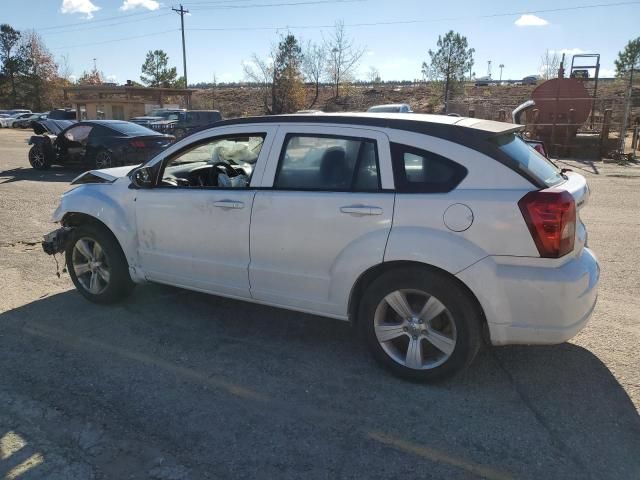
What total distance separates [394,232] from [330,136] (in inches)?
33.6

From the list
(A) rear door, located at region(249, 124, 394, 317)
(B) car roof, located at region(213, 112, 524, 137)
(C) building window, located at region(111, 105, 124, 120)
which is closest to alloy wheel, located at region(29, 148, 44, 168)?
(B) car roof, located at region(213, 112, 524, 137)

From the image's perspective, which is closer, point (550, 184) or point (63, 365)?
point (550, 184)

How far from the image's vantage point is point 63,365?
3779 mm

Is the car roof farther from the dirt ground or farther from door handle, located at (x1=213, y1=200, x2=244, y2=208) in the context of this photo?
the dirt ground

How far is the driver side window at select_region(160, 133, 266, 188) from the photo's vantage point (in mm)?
4402

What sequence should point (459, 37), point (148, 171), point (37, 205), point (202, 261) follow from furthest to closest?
1. point (459, 37)
2. point (37, 205)
3. point (148, 171)
4. point (202, 261)

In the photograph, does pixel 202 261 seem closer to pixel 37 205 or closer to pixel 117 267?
pixel 117 267

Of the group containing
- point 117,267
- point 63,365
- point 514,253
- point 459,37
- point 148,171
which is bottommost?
point 63,365

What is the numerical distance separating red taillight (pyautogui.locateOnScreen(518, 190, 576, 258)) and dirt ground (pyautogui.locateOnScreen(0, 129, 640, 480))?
1002 millimetres

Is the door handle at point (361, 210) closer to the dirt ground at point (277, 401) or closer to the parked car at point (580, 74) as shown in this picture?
the dirt ground at point (277, 401)

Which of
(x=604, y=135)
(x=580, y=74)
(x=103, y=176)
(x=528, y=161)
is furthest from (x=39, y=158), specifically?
(x=580, y=74)

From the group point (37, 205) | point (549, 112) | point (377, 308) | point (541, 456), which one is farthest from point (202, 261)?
point (549, 112)

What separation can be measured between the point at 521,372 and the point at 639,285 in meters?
2.46

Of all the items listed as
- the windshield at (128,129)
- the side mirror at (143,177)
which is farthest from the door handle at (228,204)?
the windshield at (128,129)
